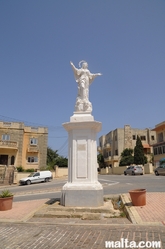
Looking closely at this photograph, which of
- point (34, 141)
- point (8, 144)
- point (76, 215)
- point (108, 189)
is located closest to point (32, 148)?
point (34, 141)

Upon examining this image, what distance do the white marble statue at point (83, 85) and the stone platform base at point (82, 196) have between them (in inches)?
120

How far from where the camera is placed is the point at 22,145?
3559 cm

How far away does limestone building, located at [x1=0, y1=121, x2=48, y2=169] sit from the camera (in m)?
34.1

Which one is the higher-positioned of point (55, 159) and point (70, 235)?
point (55, 159)

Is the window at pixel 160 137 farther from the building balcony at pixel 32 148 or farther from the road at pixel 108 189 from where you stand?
the road at pixel 108 189

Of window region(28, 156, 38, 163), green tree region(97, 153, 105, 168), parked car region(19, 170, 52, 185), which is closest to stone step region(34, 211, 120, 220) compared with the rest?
parked car region(19, 170, 52, 185)

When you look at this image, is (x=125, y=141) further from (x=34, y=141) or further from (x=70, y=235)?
(x=70, y=235)

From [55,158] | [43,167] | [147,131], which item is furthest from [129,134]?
[43,167]

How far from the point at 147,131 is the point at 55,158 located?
26.4 m

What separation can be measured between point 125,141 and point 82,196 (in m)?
48.4

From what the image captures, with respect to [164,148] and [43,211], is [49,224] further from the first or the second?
[164,148]

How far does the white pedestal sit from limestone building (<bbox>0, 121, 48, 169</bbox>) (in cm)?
2787

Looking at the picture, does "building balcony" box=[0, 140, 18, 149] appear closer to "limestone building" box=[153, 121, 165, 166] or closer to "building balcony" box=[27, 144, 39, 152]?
"building balcony" box=[27, 144, 39, 152]

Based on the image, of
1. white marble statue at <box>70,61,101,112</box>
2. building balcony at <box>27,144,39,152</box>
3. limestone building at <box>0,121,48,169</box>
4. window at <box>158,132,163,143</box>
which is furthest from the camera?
window at <box>158,132,163,143</box>
